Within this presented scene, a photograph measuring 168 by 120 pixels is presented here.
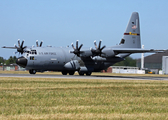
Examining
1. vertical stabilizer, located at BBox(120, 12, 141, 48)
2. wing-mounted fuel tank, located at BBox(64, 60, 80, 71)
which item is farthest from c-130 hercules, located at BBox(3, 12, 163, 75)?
vertical stabilizer, located at BBox(120, 12, 141, 48)

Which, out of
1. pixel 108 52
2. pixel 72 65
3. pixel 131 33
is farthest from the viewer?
pixel 131 33

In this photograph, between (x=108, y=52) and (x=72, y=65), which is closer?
(x=72, y=65)

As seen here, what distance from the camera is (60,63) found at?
4375 centimetres

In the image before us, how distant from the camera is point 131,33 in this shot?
164 ft

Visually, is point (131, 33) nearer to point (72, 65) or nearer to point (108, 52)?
point (108, 52)

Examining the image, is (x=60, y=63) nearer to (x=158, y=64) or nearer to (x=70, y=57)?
(x=70, y=57)

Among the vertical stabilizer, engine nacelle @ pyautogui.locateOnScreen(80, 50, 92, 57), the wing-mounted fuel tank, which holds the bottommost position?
the wing-mounted fuel tank

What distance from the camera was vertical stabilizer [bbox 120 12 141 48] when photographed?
49.8 m

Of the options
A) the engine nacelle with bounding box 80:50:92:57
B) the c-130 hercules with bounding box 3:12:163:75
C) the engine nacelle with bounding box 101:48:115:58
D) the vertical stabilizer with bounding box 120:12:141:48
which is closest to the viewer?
the c-130 hercules with bounding box 3:12:163:75

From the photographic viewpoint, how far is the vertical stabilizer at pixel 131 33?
49.8 meters

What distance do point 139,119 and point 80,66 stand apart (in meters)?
35.3

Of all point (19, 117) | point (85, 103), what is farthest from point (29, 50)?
point (19, 117)

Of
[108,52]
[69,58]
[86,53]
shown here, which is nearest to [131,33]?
[108,52]

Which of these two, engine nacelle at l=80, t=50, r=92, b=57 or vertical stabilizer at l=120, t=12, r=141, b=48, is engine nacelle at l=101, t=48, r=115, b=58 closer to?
engine nacelle at l=80, t=50, r=92, b=57
